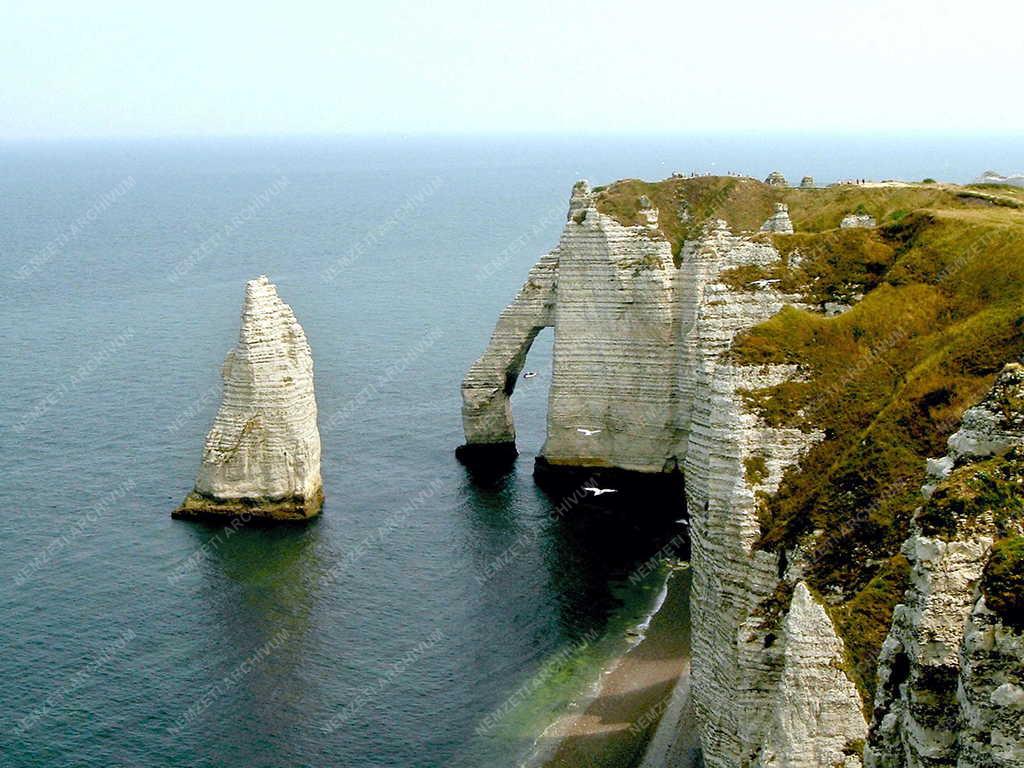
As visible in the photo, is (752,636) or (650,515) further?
(650,515)

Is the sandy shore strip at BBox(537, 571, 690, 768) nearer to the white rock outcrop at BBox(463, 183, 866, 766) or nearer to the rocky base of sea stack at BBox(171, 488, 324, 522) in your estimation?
the white rock outcrop at BBox(463, 183, 866, 766)

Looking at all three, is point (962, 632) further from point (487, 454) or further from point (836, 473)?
point (487, 454)

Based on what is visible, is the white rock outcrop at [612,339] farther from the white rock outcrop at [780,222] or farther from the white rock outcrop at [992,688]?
the white rock outcrop at [992,688]

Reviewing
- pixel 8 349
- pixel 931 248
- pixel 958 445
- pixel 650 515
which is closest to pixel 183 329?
pixel 8 349

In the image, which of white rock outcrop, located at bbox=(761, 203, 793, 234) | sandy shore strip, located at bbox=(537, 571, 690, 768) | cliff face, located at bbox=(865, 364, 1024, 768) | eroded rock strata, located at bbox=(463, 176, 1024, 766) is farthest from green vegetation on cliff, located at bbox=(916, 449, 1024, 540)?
white rock outcrop, located at bbox=(761, 203, 793, 234)

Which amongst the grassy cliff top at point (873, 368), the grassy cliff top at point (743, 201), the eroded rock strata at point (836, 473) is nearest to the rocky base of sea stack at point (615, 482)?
the grassy cliff top at point (743, 201)

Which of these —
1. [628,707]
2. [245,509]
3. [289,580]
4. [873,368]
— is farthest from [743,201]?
[873,368]

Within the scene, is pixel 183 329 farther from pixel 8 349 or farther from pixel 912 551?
pixel 912 551
